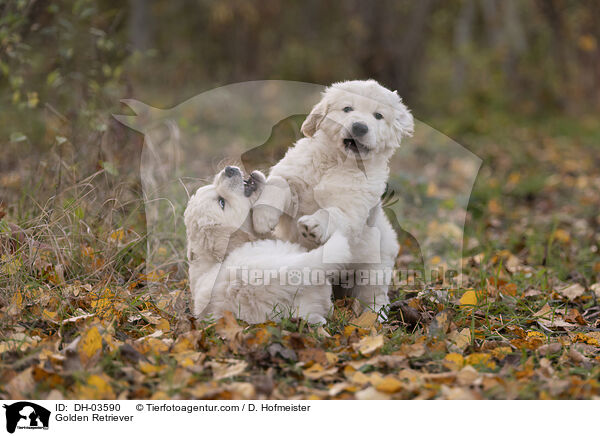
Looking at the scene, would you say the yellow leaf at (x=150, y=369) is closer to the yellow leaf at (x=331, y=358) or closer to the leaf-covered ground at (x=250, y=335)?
the leaf-covered ground at (x=250, y=335)

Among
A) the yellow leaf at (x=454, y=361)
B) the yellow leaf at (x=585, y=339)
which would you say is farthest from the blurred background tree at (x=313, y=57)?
the yellow leaf at (x=585, y=339)

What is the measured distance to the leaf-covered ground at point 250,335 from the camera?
3029 millimetres

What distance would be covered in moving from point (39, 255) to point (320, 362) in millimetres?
2093

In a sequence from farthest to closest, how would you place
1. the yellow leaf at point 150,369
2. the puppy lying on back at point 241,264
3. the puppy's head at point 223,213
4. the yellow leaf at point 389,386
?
the puppy's head at point 223,213 < the puppy lying on back at point 241,264 < the yellow leaf at point 150,369 < the yellow leaf at point 389,386

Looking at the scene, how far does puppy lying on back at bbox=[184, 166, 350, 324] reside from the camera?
3461 millimetres

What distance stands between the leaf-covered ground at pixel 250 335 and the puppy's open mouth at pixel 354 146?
0.98 metres

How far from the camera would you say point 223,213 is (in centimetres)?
356

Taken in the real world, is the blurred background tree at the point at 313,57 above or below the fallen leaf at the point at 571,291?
above

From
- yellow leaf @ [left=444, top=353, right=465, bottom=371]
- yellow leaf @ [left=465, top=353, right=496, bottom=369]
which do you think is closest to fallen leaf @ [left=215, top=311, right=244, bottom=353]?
yellow leaf @ [left=444, top=353, right=465, bottom=371]

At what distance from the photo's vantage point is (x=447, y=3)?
2147 cm

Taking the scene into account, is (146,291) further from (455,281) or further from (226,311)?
(455,281)

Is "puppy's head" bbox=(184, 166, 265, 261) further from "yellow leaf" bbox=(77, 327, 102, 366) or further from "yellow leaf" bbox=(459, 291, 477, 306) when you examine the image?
"yellow leaf" bbox=(459, 291, 477, 306)

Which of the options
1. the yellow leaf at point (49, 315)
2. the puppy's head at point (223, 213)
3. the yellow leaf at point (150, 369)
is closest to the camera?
the yellow leaf at point (150, 369)
